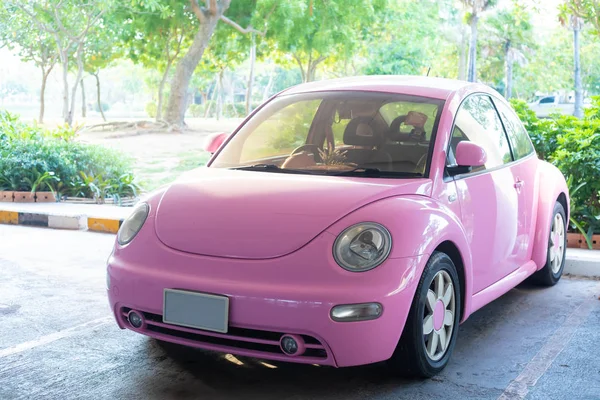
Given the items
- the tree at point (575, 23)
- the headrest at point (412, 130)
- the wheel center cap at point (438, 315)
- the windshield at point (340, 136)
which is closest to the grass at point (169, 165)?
the tree at point (575, 23)

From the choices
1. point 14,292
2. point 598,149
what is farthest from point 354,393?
point 598,149

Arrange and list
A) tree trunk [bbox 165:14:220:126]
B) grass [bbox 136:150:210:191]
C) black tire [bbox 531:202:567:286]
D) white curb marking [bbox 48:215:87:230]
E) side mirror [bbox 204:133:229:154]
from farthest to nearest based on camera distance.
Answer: tree trunk [bbox 165:14:220:126] < grass [bbox 136:150:210:191] < white curb marking [bbox 48:215:87:230] < black tire [bbox 531:202:567:286] < side mirror [bbox 204:133:229:154]

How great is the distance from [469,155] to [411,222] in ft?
2.44

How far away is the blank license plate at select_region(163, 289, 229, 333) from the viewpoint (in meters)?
3.53

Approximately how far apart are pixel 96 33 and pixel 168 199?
27738 millimetres

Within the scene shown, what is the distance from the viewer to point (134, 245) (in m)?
3.90

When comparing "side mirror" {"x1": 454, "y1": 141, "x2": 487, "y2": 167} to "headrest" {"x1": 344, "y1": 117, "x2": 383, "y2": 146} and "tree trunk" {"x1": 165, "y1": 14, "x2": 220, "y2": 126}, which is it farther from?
"tree trunk" {"x1": 165, "y1": 14, "x2": 220, "y2": 126}

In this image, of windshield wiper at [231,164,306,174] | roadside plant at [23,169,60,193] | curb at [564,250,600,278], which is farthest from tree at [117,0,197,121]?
windshield wiper at [231,164,306,174]

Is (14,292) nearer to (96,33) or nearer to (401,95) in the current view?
(401,95)

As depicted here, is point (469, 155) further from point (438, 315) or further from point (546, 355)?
point (546, 355)

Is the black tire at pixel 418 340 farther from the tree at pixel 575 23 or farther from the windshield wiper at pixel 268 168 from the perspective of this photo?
the tree at pixel 575 23

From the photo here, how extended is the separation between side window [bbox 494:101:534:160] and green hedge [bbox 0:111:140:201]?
21.7ft

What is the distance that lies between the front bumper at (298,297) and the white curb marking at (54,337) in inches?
42.4

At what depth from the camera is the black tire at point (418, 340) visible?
12.1 feet
